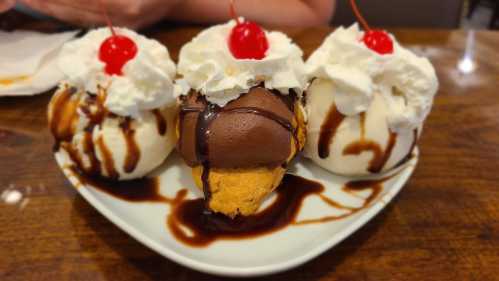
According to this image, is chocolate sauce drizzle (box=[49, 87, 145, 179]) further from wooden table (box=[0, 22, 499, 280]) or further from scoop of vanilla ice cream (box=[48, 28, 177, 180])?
wooden table (box=[0, 22, 499, 280])

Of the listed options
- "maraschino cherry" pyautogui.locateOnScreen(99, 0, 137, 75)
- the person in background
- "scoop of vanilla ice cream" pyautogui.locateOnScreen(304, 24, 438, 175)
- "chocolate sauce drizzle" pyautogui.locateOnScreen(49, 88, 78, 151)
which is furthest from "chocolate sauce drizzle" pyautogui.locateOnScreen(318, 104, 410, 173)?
the person in background

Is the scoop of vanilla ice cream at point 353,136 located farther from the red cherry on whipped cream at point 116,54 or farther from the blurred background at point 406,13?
the blurred background at point 406,13

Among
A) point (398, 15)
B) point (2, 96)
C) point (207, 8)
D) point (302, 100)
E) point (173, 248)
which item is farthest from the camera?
point (398, 15)

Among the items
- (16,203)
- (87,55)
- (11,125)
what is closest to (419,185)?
(87,55)

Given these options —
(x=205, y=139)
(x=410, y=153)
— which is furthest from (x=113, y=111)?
(x=410, y=153)

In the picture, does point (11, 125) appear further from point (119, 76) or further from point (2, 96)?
point (119, 76)
